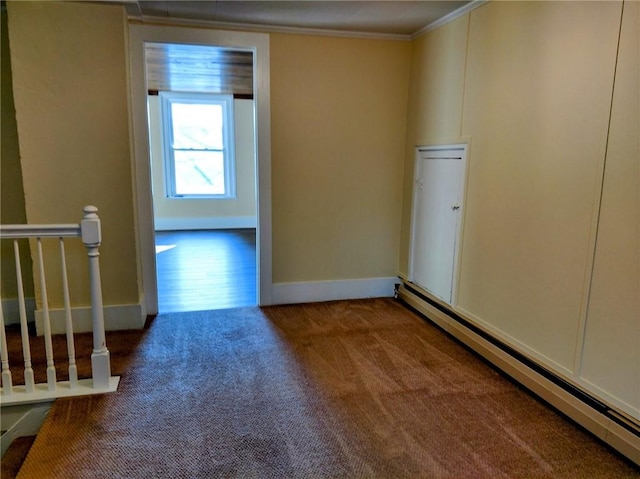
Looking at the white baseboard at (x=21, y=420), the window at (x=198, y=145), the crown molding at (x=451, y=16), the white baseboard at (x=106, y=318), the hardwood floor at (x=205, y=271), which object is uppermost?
the crown molding at (x=451, y=16)

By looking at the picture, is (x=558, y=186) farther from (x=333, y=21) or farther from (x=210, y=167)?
(x=210, y=167)

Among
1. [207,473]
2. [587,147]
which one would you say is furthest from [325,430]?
[587,147]

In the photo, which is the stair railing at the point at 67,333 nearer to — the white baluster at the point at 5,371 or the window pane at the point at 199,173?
the white baluster at the point at 5,371

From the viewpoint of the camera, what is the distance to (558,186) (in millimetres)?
2207

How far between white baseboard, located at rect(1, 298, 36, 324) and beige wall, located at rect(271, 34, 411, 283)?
193 centimetres

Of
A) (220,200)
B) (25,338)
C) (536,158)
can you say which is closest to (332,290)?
(536,158)

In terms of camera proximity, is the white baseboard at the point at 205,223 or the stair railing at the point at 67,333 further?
the white baseboard at the point at 205,223

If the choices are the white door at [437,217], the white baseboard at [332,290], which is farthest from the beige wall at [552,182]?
the white baseboard at [332,290]

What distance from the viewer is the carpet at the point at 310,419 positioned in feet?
6.13

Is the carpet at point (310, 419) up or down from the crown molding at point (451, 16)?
down

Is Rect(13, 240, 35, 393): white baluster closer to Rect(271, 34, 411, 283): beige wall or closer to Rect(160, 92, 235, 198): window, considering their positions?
Rect(271, 34, 411, 283): beige wall

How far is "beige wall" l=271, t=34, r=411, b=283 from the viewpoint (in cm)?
357

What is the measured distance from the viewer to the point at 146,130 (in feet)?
10.8

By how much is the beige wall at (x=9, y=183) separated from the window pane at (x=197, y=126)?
4.60 metres
